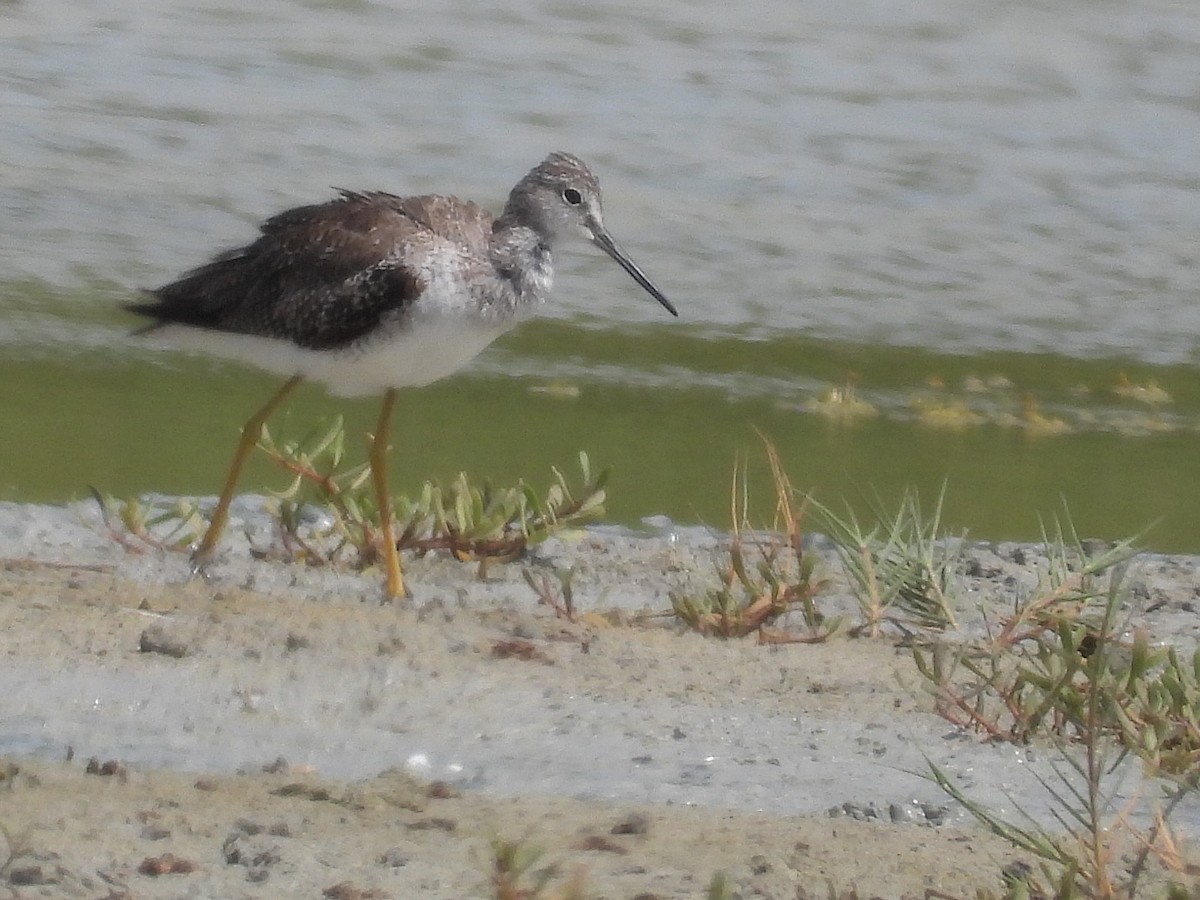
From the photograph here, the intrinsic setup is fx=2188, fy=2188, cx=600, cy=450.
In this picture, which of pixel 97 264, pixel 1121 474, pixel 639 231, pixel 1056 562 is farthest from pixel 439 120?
pixel 1056 562

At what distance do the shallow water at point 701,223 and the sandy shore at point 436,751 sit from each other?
2009mm

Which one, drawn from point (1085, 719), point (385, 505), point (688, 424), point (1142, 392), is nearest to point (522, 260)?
point (385, 505)

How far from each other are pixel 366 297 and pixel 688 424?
93.7 inches

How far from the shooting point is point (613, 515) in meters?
6.92

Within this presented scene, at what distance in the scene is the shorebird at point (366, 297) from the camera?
19.0ft

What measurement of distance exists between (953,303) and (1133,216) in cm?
134

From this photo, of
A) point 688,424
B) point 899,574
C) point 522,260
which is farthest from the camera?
point 688,424

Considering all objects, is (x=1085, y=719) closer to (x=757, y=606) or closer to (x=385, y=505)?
(x=757, y=606)

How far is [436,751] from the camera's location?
4.05 meters

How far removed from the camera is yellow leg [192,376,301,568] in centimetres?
564

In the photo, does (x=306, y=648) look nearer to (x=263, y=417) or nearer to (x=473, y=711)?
(x=473, y=711)

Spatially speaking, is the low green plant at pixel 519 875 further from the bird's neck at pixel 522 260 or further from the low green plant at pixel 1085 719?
the bird's neck at pixel 522 260

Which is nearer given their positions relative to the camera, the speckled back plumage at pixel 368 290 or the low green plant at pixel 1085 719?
the low green plant at pixel 1085 719

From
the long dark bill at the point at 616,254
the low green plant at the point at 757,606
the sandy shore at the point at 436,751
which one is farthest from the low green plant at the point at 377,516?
the long dark bill at the point at 616,254
